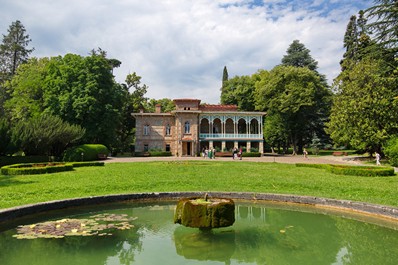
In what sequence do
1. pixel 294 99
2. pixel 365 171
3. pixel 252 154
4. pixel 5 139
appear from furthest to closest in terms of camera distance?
pixel 294 99
pixel 252 154
pixel 5 139
pixel 365 171

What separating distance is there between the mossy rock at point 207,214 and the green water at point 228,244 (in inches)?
15.9

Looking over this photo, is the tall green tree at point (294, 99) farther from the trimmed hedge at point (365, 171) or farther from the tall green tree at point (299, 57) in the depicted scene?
the trimmed hedge at point (365, 171)

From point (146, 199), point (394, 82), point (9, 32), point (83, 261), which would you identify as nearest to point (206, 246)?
point (83, 261)

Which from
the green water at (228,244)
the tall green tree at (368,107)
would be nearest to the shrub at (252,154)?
the tall green tree at (368,107)

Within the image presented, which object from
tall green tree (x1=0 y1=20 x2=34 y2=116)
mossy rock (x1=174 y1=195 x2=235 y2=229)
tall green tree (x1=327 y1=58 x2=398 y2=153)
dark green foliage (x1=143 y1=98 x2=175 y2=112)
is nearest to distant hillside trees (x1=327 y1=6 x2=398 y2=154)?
tall green tree (x1=327 y1=58 x2=398 y2=153)

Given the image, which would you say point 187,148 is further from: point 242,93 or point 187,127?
point 242,93

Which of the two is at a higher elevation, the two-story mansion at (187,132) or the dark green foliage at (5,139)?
the two-story mansion at (187,132)

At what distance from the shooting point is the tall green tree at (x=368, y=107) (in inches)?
1126

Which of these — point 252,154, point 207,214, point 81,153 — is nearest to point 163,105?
point 252,154

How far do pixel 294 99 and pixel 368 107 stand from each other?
15.5 m

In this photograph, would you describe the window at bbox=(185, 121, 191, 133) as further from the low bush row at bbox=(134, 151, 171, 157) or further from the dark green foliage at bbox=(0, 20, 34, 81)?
the dark green foliage at bbox=(0, 20, 34, 81)

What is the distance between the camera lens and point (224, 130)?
46.4 m

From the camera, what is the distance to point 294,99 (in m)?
44.9

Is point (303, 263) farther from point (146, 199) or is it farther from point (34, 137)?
point (34, 137)
